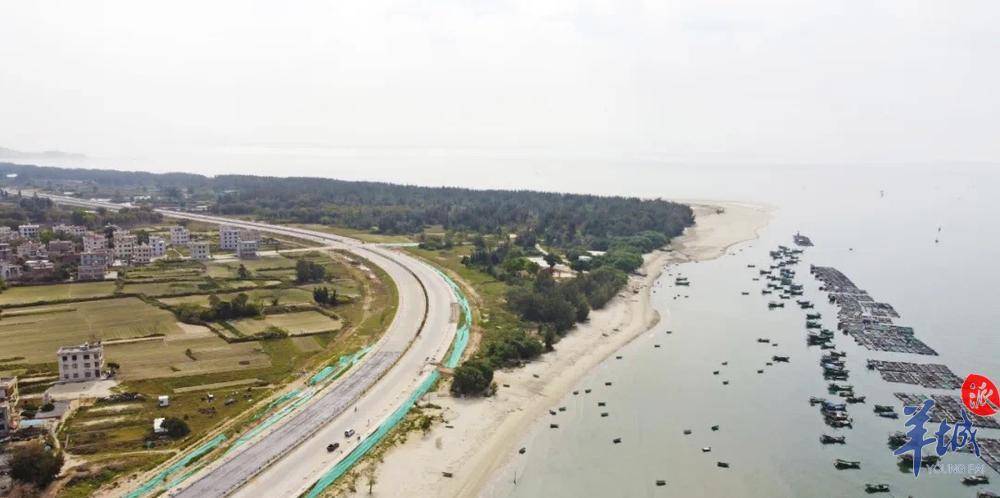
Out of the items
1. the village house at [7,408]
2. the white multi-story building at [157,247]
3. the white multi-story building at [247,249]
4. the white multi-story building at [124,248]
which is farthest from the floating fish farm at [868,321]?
the white multi-story building at [124,248]

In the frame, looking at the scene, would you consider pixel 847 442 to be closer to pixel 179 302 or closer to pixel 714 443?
pixel 714 443

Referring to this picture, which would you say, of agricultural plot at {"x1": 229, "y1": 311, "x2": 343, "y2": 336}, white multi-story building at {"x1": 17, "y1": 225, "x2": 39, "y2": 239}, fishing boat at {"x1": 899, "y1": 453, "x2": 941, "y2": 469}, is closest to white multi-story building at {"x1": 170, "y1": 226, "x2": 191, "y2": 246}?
white multi-story building at {"x1": 17, "y1": 225, "x2": 39, "y2": 239}

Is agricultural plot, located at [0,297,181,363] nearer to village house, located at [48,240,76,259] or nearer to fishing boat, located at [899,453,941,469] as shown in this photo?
village house, located at [48,240,76,259]

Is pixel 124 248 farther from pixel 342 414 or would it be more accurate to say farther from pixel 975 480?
pixel 975 480

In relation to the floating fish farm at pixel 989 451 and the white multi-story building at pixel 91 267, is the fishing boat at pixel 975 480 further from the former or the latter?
the white multi-story building at pixel 91 267

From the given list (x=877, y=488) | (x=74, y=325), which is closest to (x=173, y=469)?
(x=74, y=325)

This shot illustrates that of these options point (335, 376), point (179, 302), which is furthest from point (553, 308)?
point (179, 302)
